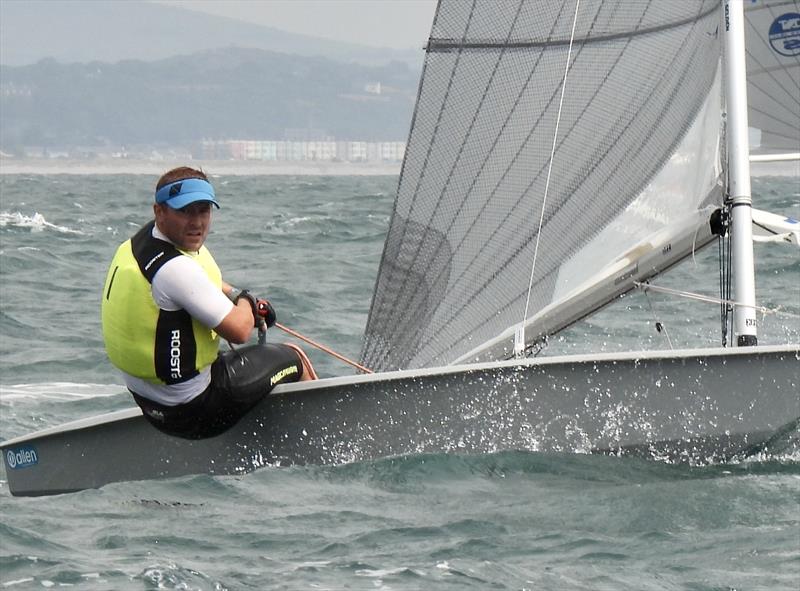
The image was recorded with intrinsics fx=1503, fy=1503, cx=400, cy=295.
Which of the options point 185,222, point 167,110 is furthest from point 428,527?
point 167,110

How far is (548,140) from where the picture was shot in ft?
14.5

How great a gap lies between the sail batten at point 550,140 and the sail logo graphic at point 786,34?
0.48 m

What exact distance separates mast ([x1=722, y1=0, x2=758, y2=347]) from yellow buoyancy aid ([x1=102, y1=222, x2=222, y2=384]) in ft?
4.55

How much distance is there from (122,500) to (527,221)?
57.0 inches

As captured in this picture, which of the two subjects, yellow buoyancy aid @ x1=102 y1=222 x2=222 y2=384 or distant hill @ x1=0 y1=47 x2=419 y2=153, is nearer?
yellow buoyancy aid @ x1=102 y1=222 x2=222 y2=384

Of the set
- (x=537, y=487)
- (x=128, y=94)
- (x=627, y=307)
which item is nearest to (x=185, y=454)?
(x=537, y=487)

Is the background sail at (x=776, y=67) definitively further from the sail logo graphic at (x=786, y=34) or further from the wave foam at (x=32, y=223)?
the wave foam at (x=32, y=223)

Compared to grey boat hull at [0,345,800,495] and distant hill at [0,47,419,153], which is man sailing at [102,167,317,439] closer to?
grey boat hull at [0,345,800,495]

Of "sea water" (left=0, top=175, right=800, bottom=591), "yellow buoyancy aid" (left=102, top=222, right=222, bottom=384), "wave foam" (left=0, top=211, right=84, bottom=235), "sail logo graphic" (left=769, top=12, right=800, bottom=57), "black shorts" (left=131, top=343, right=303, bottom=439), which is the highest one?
"wave foam" (left=0, top=211, right=84, bottom=235)

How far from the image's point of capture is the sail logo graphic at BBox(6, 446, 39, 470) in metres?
4.18

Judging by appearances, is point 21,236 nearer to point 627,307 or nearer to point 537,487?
point 627,307

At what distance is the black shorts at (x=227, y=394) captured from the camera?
3.81 m

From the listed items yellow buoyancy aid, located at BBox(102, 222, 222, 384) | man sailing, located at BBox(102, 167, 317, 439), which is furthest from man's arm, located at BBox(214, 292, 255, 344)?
yellow buoyancy aid, located at BBox(102, 222, 222, 384)

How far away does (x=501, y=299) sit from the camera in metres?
4.54
